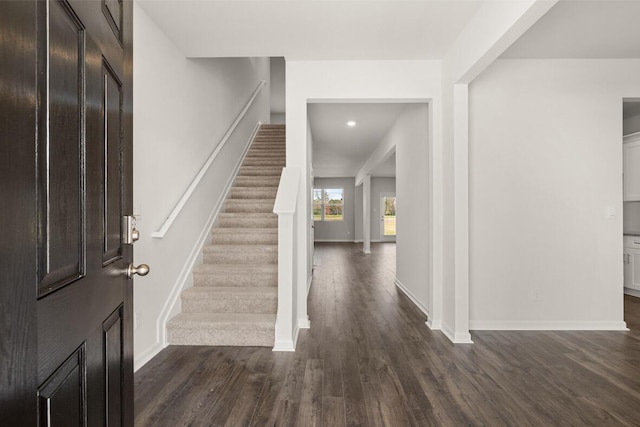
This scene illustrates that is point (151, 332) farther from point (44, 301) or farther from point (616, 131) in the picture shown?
point (616, 131)

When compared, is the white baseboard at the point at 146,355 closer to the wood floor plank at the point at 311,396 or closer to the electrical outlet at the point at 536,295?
the wood floor plank at the point at 311,396

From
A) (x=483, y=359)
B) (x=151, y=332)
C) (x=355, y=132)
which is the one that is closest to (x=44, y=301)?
(x=151, y=332)

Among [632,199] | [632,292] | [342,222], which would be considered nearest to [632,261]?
[632,292]

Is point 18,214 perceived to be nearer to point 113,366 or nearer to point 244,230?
point 113,366

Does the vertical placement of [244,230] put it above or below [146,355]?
above

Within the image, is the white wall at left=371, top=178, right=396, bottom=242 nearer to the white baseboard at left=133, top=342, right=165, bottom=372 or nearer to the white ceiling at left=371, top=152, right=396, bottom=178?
the white ceiling at left=371, top=152, right=396, bottom=178

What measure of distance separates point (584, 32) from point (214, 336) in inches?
155

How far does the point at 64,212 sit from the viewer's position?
2.28 ft

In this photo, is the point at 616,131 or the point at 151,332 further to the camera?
the point at 616,131

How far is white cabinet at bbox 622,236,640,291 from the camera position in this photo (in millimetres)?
4301

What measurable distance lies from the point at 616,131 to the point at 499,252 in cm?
163

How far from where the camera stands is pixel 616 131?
130 inches

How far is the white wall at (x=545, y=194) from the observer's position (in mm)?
3275

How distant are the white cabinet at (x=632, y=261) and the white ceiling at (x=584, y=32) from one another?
7.86 feet
